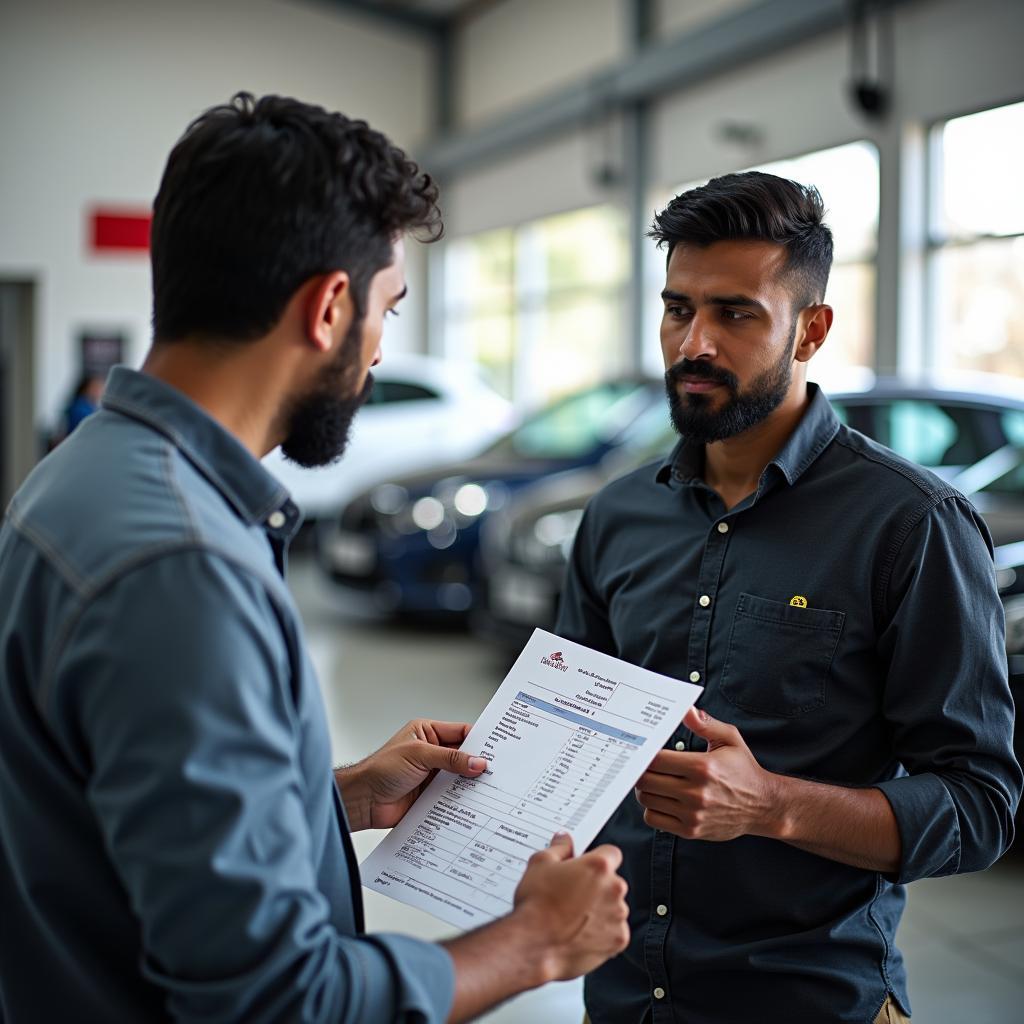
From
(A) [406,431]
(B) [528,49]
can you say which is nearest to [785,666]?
(A) [406,431]

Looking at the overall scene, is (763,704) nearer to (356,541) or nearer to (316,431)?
(316,431)

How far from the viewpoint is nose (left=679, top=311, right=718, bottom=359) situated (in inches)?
70.2

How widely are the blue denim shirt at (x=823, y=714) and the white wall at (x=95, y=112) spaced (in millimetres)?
12689

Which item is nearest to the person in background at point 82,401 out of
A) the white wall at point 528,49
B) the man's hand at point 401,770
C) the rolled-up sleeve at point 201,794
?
the white wall at point 528,49

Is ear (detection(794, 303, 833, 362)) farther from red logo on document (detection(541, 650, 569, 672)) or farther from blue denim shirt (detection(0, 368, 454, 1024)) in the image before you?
blue denim shirt (detection(0, 368, 454, 1024))

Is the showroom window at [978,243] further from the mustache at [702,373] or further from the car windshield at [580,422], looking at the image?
the mustache at [702,373]

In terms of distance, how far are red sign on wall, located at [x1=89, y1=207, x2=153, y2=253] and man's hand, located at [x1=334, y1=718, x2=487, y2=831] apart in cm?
1297

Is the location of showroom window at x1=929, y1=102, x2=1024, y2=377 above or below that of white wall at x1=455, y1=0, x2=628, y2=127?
below

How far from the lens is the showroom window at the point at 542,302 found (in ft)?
39.7

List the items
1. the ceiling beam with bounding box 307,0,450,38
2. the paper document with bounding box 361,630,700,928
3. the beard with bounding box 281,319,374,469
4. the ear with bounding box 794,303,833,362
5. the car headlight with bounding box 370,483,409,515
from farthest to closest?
the ceiling beam with bounding box 307,0,450,38
the car headlight with bounding box 370,483,409,515
the ear with bounding box 794,303,833,362
the paper document with bounding box 361,630,700,928
the beard with bounding box 281,319,374,469

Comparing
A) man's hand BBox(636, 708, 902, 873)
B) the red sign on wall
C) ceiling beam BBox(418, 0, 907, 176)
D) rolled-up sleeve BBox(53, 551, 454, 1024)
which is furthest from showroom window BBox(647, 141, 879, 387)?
rolled-up sleeve BBox(53, 551, 454, 1024)

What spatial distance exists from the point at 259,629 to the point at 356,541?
6.55 meters

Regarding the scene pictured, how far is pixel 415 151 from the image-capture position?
589 inches

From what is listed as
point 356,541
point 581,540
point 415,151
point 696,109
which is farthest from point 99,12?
point 581,540
